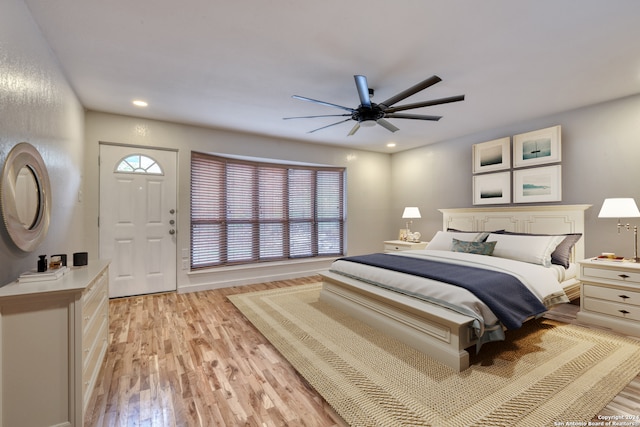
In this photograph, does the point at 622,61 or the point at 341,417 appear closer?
the point at 341,417

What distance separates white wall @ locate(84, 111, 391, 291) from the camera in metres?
3.63

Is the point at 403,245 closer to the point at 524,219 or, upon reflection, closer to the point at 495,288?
the point at 524,219

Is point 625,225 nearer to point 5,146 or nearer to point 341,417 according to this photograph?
point 341,417

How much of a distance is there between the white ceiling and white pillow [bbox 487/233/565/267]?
1604 mm

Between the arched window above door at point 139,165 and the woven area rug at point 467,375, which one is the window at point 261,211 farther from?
the woven area rug at point 467,375

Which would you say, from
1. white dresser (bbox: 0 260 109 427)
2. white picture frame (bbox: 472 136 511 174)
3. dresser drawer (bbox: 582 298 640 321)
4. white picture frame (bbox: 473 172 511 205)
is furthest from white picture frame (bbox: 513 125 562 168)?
white dresser (bbox: 0 260 109 427)

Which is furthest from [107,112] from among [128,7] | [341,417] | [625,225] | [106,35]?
[625,225]

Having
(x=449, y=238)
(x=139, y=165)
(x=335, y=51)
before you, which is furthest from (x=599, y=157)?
(x=139, y=165)

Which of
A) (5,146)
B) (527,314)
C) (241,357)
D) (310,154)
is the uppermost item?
(310,154)

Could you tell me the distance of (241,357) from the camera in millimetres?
2279

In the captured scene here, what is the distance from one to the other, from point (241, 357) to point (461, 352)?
1.67 metres

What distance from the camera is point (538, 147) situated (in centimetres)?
381

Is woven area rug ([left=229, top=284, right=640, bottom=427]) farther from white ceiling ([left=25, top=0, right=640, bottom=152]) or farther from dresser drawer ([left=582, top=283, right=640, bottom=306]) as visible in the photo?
white ceiling ([left=25, top=0, right=640, bottom=152])

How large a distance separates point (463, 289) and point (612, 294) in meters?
1.79
